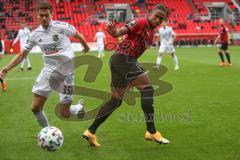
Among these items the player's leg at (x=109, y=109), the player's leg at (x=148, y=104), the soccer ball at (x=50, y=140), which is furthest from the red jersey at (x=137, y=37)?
the soccer ball at (x=50, y=140)

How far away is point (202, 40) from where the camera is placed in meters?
44.2

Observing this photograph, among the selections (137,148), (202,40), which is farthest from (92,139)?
(202,40)

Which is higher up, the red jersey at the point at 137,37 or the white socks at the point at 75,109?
the red jersey at the point at 137,37

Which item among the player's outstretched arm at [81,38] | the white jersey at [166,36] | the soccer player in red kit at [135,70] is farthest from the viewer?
the white jersey at [166,36]

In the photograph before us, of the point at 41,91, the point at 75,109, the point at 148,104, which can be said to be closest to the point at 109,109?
the point at 148,104

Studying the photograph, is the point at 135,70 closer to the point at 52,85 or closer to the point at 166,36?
the point at 52,85

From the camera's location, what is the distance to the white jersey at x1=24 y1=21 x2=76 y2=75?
6.68m

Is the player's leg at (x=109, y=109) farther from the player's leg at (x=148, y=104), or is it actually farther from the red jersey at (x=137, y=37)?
the red jersey at (x=137, y=37)

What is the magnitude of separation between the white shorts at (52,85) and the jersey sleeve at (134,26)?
4.56 feet

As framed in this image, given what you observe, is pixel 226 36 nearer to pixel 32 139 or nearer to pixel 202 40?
pixel 32 139

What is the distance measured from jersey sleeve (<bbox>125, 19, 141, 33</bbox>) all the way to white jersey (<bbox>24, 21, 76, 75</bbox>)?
1.00m

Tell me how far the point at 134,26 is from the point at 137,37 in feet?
0.72

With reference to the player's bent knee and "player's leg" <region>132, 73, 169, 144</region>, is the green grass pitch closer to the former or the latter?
"player's leg" <region>132, 73, 169, 144</region>

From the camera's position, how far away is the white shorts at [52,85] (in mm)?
6727
